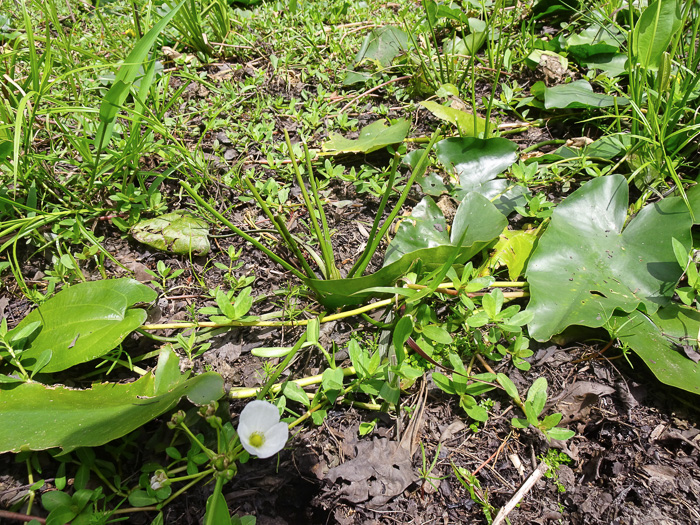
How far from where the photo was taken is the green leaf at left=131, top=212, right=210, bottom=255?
1.31m

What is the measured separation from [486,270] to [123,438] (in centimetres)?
95

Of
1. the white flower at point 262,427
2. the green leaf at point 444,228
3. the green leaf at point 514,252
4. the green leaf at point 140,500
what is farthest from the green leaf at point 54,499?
the green leaf at point 514,252

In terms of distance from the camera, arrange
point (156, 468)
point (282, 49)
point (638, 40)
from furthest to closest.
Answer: point (282, 49) → point (638, 40) → point (156, 468)

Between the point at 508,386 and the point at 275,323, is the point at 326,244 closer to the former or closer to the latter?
the point at 275,323

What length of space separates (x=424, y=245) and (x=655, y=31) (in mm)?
933

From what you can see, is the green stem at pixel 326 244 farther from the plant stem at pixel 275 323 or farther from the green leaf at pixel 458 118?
the green leaf at pixel 458 118

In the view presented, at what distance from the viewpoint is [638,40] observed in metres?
1.32

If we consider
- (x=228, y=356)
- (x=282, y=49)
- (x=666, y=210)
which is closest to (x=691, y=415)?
(x=666, y=210)

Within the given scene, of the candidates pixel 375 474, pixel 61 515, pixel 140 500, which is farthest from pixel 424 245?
pixel 61 515

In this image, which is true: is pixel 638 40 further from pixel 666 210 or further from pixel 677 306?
pixel 677 306

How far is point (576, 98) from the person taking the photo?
1497 millimetres

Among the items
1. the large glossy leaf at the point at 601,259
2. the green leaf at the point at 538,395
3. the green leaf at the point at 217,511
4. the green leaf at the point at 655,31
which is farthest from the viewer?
the green leaf at the point at 655,31

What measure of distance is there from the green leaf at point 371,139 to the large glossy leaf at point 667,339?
0.81 metres

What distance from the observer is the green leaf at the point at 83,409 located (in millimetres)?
824
